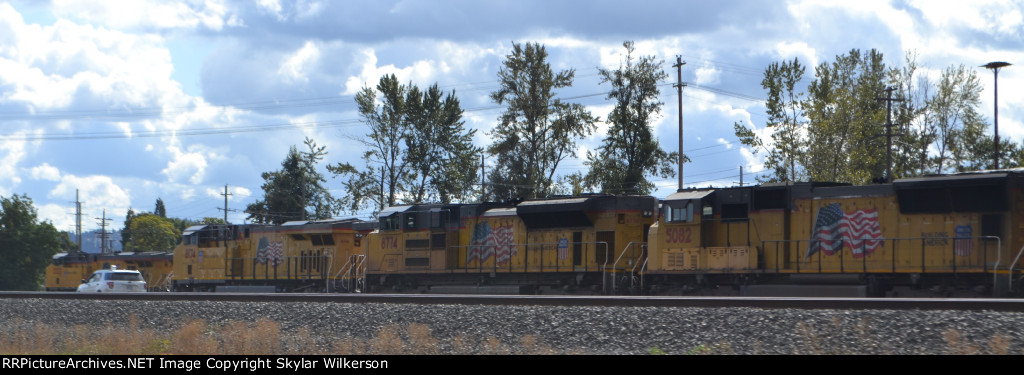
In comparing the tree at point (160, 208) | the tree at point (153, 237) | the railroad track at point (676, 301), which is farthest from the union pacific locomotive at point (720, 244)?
the tree at point (160, 208)

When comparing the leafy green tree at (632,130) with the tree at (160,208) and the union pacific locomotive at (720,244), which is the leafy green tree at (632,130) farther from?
the tree at (160,208)

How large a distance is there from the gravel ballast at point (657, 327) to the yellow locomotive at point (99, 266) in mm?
29649

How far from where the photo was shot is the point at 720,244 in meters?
23.2

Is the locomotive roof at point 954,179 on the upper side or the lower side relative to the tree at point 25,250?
upper

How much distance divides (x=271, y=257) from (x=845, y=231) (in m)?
20.0

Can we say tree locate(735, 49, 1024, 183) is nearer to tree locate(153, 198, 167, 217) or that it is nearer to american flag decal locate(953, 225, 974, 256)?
american flag decal locate(953, 225, 974, 256)

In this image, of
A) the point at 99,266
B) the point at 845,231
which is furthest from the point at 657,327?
the point at 99,266

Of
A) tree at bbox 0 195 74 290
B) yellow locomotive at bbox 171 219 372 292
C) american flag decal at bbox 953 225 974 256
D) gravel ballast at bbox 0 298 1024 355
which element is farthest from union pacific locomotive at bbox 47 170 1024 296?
tree at bbox 0 195 74 290

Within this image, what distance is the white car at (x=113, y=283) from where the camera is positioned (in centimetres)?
3425

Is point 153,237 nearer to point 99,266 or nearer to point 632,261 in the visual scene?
point 99,266

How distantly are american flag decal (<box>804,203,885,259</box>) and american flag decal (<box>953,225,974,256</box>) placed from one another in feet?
4.95

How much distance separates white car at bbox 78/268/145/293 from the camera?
1348 inches
